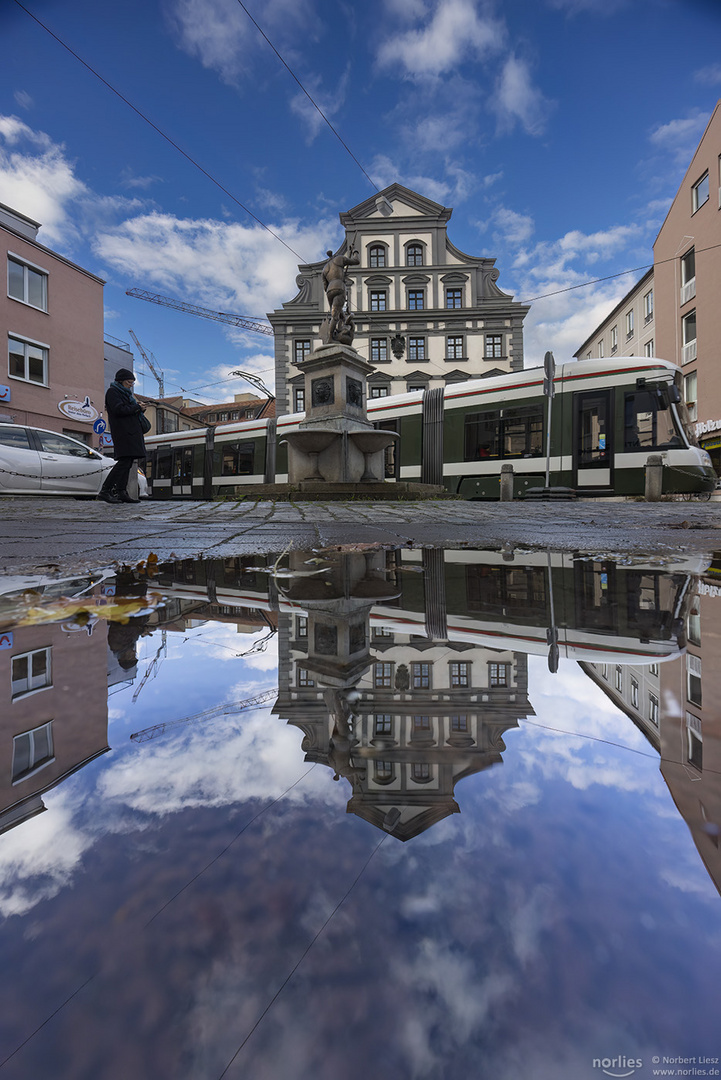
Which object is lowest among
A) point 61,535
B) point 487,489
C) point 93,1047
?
point 93,1047

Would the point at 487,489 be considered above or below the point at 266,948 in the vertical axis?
above

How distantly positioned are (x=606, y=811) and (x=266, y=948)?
287 millimetres

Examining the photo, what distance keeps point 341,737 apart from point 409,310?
105 ft

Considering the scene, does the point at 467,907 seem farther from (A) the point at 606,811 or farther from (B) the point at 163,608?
(B) the point at 163,608

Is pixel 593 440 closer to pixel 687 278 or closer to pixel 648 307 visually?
pixel 687 278

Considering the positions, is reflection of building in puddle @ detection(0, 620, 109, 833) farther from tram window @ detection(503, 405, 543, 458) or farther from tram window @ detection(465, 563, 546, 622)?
tram window @ detection(503, 405, 543, 458)

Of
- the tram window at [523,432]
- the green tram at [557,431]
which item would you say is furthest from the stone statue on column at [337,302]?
the tram window at [523,432]

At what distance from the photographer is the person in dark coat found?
753 cm

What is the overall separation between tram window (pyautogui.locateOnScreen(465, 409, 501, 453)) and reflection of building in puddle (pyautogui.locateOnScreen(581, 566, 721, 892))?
11867 mm

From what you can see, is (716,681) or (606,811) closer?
(606,811)

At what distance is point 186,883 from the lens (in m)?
0.36

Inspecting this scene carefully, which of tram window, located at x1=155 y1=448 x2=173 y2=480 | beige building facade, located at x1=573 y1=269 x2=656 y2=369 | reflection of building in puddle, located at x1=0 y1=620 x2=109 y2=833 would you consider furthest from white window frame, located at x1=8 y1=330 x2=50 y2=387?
beige building facade, located at x1=573 y1=269 x2=656 y2=369

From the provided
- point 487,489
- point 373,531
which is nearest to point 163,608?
point 373,531

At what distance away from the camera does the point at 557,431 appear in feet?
37.8
